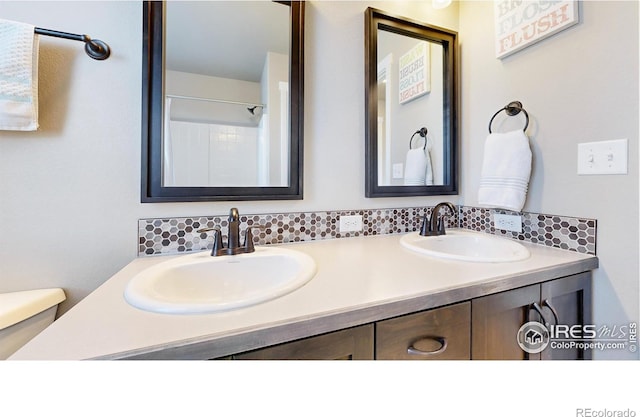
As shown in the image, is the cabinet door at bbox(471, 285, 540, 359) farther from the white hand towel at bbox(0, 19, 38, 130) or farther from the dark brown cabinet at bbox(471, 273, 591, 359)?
the white hand towel at bbox(0, 19, 38, 130)

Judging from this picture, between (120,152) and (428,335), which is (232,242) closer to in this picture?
(120,152)

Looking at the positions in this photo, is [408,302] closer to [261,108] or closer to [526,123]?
[261,108]

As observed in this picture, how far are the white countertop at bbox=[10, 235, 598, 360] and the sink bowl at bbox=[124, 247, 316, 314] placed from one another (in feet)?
0.19

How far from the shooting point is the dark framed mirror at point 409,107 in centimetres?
129

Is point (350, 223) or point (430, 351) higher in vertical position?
point (350, 223)

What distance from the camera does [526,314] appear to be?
0.80 meters

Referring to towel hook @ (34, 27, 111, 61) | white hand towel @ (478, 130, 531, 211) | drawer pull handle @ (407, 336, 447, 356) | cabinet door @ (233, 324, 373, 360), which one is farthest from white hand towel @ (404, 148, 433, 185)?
towel hook @ (34, 27, 111, 61)

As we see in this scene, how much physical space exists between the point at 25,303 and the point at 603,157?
78.1 inches

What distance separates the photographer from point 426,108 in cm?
145

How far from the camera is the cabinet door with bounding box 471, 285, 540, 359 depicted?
71 centimetres

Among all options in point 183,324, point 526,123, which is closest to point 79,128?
point 183,324

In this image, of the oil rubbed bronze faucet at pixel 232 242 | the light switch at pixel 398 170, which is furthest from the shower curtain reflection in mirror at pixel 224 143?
the light switch at pixel 398 170

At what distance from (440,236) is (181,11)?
1.49 meters

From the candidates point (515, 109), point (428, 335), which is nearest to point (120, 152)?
point (428, 335)
